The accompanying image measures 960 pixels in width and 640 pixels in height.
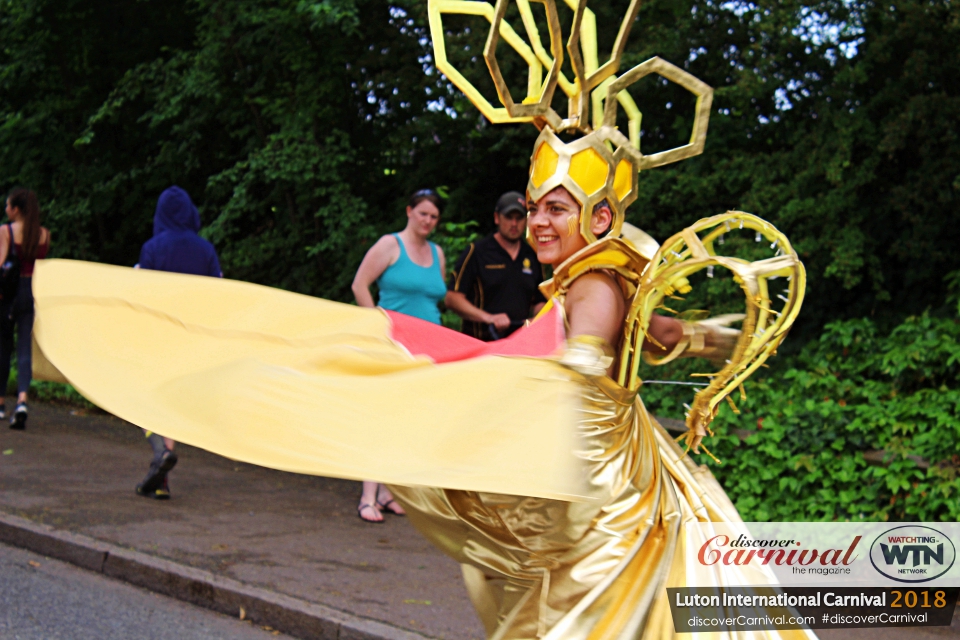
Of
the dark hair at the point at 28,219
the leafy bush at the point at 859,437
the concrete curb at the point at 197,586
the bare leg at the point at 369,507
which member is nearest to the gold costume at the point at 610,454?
the concrete curb at the point at 197,586

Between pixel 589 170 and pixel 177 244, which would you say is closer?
pixel 589 170

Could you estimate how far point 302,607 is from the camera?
4840mm

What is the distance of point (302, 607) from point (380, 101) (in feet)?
23.5

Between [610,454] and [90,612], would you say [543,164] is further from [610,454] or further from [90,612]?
[90,612]

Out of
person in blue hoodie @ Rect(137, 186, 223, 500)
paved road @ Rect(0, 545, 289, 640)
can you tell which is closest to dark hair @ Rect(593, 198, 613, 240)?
paved road @ Rect(0, 545, 289, 640)

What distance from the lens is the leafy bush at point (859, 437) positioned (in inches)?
219

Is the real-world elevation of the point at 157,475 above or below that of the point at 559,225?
below

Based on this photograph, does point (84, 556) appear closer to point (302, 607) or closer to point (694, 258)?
point (302, 607)

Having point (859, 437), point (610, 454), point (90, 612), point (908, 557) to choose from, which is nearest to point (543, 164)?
point (610, 454)

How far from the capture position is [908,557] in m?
3.88

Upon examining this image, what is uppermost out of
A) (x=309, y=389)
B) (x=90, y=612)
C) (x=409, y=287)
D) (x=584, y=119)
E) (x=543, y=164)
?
(x=584, y=119)

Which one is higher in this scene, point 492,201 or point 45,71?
point 45,71

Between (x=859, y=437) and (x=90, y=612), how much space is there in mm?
4512

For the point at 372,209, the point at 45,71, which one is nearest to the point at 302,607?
the point at 372,209
